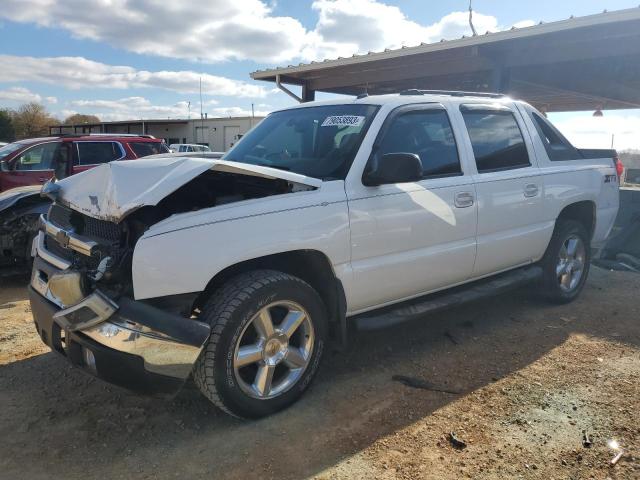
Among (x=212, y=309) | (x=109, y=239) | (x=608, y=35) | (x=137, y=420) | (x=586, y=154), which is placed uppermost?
(x=608, y=35)

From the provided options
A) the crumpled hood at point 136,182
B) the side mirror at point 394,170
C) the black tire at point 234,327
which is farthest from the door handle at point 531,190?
the black tire at point 234,327

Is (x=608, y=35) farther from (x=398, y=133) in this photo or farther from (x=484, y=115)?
(x=398, y=133)

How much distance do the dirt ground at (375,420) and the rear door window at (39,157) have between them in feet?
19.3

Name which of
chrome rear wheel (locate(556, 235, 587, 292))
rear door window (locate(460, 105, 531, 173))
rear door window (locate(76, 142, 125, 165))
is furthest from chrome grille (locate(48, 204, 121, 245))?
rear door window (locate(76, 142, 125, 165))

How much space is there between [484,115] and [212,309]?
2.90 m

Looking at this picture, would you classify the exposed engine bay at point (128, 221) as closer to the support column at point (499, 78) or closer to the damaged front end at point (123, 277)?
the damaged front end at point (123, 277)

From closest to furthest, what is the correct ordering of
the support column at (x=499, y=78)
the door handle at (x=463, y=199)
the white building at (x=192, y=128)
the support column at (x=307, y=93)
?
the door handle at (x=463, y=199) → the support column at (x=499, y=78) → the support column at (x=307, y=93) → the white building at (x=192, y=128)

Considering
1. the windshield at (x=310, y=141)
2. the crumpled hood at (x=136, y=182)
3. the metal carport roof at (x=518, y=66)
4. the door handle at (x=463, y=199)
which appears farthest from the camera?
the metal carport roof at (x=518, y=66)

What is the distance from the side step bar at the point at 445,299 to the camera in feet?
11.4

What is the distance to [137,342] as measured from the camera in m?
Answer: 2.51

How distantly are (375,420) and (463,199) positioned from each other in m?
1.77

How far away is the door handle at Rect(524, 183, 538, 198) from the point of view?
442cm

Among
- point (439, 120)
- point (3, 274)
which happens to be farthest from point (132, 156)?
point (439, 120)

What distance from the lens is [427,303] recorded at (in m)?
3.81
